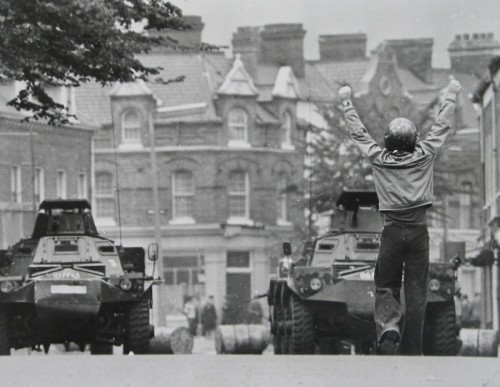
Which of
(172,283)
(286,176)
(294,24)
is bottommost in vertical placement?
(172,283)

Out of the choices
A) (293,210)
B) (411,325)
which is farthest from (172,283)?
(411,325)

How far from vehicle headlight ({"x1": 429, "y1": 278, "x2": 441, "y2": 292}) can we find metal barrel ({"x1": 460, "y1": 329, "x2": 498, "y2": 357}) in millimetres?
5014

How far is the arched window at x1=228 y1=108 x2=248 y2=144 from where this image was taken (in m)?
67.4

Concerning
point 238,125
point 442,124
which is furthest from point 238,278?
point 442,124

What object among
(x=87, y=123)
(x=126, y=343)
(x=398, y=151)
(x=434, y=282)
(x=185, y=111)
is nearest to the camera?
(x=398, y=151)

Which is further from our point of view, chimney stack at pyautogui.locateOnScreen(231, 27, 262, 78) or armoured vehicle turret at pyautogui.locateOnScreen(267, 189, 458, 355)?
chimney stack at pyautogui.locateOnScreen(231, 27, 262, 78)

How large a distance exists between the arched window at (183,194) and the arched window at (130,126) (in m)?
2.15

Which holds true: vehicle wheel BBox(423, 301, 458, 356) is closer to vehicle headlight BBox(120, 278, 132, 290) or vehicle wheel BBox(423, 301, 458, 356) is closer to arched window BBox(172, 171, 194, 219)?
vehicle headlight BBox(120, 278, 132, 290)

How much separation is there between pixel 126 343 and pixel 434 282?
459cm

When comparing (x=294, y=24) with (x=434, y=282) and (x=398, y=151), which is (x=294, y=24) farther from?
(x=398, y=151)

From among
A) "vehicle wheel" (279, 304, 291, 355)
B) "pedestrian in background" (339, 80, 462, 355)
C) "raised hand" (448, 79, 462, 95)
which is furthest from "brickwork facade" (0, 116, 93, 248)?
"pedestrian in background" (339, 80, 462, 355)

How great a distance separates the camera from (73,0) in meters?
24.5

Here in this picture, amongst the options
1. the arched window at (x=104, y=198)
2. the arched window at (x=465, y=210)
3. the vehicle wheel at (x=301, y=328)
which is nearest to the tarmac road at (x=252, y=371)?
the vehicle wheel at (x=301, y=328)

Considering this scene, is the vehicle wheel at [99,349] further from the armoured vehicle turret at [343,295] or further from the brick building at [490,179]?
the brick building at [490,179]
